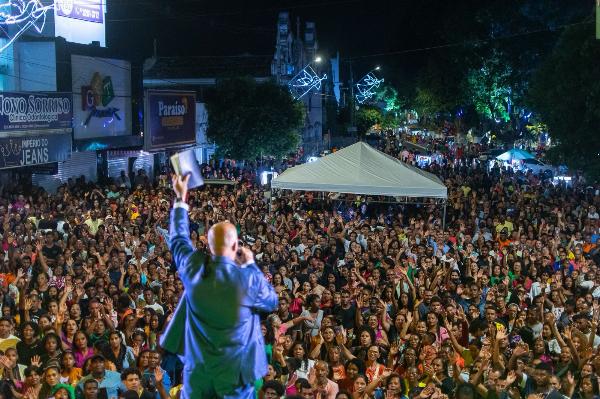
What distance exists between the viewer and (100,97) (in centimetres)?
2380

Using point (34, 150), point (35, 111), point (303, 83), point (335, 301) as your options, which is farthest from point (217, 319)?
point (303, 83)

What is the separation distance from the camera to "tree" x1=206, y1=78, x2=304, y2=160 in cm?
3144

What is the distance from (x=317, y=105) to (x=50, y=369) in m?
49.6

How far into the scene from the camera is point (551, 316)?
835cm

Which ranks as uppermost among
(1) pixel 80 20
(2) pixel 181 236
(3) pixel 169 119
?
(1) pixel 80 20

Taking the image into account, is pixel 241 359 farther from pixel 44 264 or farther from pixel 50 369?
pixel 44 264

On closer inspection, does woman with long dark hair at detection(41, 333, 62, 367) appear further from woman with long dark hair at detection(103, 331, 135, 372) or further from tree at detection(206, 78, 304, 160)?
tree at detection(206, 78, 304, 160)

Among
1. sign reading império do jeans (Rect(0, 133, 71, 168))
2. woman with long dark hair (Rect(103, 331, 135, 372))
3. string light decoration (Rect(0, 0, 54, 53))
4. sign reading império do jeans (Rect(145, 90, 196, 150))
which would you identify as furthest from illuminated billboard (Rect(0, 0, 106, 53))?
woman with long dark hair (Rect(103, 331, 135, 372))

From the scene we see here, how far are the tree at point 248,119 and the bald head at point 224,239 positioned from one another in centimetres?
2748

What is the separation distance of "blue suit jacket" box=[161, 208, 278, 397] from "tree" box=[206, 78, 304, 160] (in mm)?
27419

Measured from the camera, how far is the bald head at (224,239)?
12.7 feet

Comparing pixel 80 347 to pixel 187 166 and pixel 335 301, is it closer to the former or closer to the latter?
pixel 335 301

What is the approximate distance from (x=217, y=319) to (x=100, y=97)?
20918 mm

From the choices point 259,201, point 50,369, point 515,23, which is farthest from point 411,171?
point 515,23
